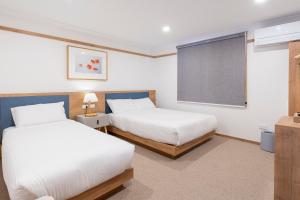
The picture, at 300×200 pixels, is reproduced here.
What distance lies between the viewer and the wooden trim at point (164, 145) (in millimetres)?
2598

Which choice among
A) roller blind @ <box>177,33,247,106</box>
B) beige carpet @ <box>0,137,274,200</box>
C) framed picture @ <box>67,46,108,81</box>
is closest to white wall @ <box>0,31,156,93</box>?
framed picture @ <box>67,46,108,81</box>

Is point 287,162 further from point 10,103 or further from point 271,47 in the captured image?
point 10,103

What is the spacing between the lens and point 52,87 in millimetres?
3273

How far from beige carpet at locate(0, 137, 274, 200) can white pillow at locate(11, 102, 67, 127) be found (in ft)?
3.10

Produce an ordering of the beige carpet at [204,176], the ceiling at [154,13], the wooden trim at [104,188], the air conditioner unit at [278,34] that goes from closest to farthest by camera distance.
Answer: the wooden trim at [104,188], the beige carpet at [204,176], the ceiling at [154,13], the air conditioner unit at [278,34]

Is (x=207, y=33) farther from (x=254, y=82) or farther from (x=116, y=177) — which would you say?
(x=116, y=177)

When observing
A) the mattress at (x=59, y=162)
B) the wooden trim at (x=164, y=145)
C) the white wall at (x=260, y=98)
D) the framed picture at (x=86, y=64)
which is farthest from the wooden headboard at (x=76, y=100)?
Answer: the white wall at (x=260, y=98)

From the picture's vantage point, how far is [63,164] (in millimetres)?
1371

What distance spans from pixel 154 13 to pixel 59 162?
8.36 feet

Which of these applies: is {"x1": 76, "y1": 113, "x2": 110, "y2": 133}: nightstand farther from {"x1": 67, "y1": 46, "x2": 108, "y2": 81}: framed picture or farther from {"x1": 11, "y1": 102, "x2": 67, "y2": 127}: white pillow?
{"x1": 67, "y1": 46, "x2": 108, "y2": 81}: framed picture

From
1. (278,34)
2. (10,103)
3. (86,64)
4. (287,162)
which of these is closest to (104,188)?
(287,162)

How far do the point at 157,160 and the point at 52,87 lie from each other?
2528 mm

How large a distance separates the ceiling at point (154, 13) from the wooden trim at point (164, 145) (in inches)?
86.7

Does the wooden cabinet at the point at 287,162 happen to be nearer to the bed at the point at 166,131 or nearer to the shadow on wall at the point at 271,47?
the bed at the point at 166,131
